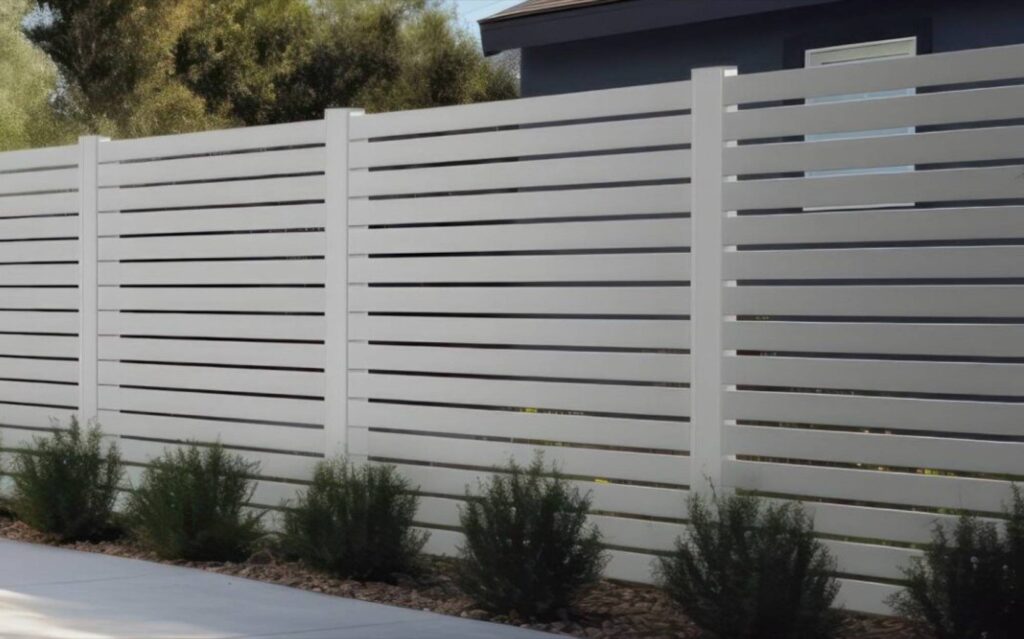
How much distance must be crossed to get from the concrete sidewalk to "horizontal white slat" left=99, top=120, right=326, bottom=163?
2.19m

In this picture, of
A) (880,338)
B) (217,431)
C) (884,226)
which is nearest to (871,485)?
(880,338)

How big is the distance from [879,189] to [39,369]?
215 inches

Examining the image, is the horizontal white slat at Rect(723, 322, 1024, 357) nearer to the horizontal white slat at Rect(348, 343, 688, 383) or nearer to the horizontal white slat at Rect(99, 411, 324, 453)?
the horizontal white slat at Rect(348, 343, 688, 383)

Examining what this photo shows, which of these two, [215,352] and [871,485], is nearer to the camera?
[871,485]

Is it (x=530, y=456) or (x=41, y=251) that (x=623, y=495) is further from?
(x=41, y=251)

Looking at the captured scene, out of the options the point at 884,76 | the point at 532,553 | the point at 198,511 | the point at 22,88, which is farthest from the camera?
the point at 22,88

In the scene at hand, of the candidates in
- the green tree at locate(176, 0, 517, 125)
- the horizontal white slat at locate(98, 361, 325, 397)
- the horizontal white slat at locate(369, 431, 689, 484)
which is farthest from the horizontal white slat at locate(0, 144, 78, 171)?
the green tree at locate(176, 0, 517, 125)

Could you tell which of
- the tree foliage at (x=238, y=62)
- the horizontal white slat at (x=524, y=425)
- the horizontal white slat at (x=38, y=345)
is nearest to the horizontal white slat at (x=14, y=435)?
the horizontal white slat at (x=38, y=345)

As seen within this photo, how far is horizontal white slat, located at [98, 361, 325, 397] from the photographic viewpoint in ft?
24.5

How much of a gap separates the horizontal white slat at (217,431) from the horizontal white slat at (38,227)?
3.67ft

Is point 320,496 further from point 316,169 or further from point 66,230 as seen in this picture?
point 66,230

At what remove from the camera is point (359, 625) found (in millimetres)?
5719

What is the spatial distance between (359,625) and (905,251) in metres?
2.48

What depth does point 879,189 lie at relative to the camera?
18.1ft
